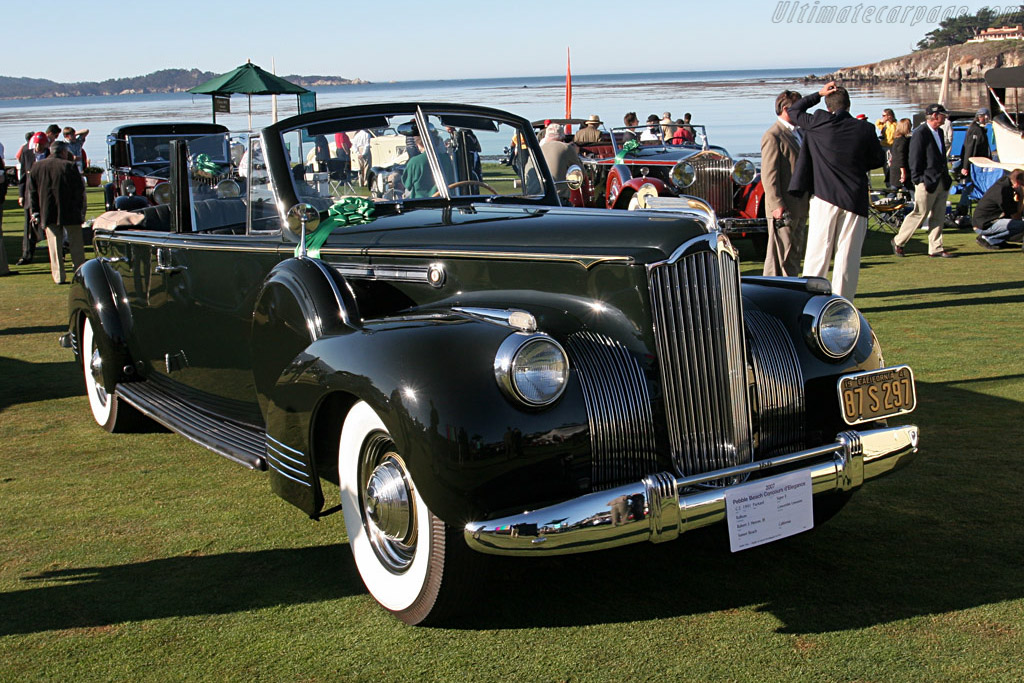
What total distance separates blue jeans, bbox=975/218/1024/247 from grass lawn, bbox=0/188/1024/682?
8.43 metres

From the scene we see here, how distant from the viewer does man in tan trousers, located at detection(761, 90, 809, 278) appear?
907 cm

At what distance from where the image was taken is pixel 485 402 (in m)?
3.19

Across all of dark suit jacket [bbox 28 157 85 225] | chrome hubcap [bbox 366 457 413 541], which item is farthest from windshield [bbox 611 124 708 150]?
chrome hubcap [bbox 366 457 413 541]

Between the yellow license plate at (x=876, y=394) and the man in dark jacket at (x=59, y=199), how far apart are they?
10705 millimetres

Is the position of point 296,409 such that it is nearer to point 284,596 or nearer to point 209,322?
point 284,596

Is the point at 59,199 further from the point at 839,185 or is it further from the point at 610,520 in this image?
A: the point at 610,520

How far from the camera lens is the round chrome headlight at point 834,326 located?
3.94 metres

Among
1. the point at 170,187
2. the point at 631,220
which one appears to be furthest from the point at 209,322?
the point at 631,220

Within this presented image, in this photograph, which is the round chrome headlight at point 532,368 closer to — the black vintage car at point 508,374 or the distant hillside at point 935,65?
the black vintage car at point 508,374

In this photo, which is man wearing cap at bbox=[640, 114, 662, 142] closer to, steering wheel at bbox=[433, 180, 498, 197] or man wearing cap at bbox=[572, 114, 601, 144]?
man wearing cap at bbox=[572, 114, 601, 144]

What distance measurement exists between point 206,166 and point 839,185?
192 inches

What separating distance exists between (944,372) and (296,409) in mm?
4757

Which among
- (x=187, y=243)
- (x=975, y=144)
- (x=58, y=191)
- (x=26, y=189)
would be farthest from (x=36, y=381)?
(x=975, y=144)

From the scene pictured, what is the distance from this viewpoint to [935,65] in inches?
4299
